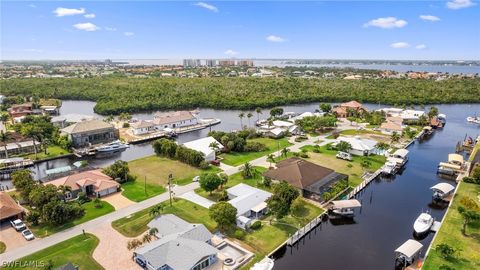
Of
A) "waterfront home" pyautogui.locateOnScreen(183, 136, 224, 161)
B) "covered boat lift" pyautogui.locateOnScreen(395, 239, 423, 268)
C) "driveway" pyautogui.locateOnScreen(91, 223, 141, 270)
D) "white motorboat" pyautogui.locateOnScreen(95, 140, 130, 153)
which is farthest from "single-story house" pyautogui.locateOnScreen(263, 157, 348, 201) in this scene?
"white motorboat" pyautogui.locateOnScreen(95, 140, 130, 153)

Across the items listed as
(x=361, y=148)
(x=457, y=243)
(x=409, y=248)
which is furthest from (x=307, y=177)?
(x=361, y=148)

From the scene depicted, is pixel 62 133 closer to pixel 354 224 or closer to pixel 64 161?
pixel 64 161

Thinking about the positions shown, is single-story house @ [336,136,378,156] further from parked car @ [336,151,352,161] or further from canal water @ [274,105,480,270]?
canal water @ [274,105,480,270]

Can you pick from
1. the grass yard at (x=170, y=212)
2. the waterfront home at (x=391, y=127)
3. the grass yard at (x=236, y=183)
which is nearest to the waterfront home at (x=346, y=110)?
the waterfront home at (x=391, y=127)

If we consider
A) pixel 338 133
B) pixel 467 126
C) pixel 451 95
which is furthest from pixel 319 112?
pixel 451 95

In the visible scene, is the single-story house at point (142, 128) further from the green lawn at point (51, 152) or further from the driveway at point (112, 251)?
the driveway at point (112, 251)

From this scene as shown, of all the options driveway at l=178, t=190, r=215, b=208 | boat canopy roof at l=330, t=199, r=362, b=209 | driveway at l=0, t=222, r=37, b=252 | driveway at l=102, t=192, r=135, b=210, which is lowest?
driveway at l=0, t=222, r=37, b=252
